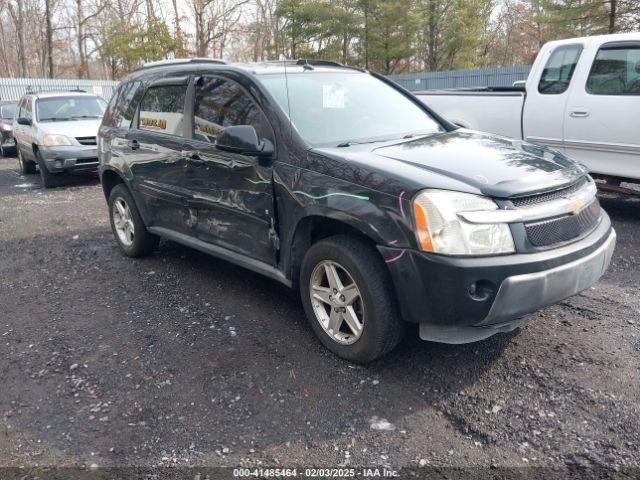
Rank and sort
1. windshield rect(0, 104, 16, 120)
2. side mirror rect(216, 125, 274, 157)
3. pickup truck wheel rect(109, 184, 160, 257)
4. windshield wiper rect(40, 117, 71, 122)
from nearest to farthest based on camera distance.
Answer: side mirror rect(216, 125, 274, 157) < pickup truck wheel rect(109, 184, 160, 257) < windshield wiper rect(40, 117, 71, 122) < windshield rect(0, 104, 16, 120)

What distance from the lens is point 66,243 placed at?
6527 mm

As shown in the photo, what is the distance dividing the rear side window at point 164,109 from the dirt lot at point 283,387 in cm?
141

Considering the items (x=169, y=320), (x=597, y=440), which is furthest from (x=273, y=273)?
(x=597, y=440)

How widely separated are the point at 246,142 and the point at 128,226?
2.71 meters

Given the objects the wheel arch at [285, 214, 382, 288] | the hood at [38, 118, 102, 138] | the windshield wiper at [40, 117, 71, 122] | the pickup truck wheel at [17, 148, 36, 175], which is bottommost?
the wheel arch at [285, 214, 382, 288]

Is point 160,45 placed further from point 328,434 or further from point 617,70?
point 328,434

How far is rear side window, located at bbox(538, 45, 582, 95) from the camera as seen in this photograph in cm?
657

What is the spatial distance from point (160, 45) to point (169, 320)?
2943 centimetres

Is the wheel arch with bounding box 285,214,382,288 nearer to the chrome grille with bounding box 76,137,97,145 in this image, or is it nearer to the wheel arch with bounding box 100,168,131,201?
the wheel arch with bounding box 100,168,131,201

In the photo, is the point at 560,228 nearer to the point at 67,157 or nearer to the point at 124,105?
the point at 124,105

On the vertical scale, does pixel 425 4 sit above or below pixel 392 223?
above

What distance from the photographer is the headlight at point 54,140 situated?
9.89 metres

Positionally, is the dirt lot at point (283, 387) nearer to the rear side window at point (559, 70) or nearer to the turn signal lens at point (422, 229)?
the turn signal lens at point (422, 229)

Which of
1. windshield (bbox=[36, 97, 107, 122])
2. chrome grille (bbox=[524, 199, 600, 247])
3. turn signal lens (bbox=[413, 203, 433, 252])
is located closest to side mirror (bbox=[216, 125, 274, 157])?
turn signal lens (bbox=[413, 203, 433, 252])
